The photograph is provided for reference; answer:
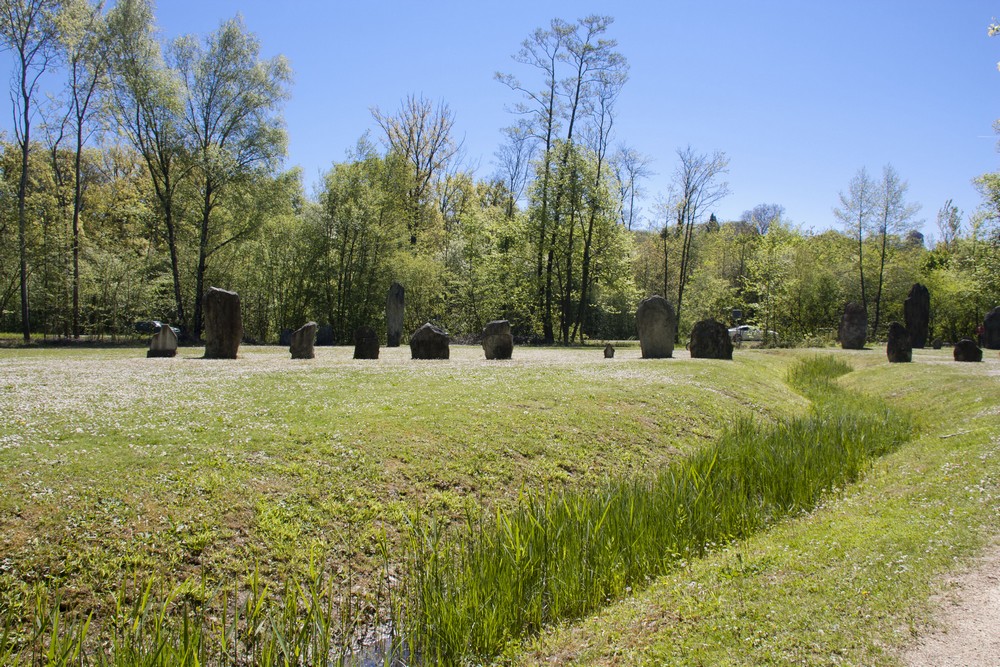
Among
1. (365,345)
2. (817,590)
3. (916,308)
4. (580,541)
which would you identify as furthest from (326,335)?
(916,308)

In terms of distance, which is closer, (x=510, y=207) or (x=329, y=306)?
(x=329, y=306)

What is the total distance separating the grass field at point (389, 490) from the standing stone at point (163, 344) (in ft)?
24.2

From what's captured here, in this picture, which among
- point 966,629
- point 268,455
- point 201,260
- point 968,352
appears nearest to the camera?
point 966,629

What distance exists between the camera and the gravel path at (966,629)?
3871 mm

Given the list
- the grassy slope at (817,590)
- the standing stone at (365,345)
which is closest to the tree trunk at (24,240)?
the standing stone at (365,345)

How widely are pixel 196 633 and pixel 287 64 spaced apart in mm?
40123

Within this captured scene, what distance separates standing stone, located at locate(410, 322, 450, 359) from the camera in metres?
21.8

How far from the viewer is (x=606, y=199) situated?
146 feet

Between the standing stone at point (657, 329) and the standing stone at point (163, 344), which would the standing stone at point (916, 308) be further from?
the standing stone at point (163, 344)

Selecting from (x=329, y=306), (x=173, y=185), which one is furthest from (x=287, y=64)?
(x=329, y=306)

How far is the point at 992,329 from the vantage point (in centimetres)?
3450

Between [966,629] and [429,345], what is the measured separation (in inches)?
738

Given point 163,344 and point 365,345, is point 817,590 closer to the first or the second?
point 365,345

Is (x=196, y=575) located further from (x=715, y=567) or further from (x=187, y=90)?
(x=187, y=90)
